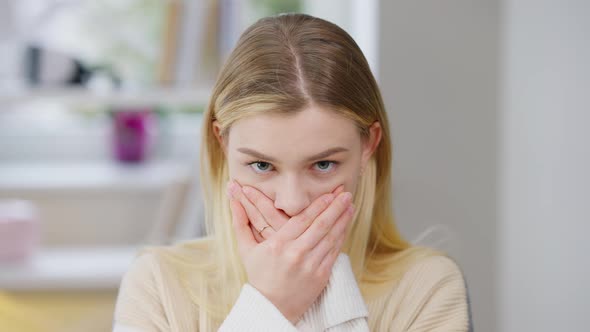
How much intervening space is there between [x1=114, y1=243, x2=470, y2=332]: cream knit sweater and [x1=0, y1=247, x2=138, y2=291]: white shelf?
966 millimetres

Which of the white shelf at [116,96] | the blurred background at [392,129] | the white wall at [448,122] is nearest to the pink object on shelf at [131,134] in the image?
the blurred background at [392,129]

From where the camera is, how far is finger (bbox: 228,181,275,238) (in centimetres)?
111

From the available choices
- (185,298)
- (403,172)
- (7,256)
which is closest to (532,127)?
(403,172)

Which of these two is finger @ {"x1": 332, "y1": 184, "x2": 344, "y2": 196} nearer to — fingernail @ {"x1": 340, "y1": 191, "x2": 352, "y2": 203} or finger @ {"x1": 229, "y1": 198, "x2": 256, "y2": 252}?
fingernail @ {"x1": 340, "y1": 191, "x2": 352, "y2": 203}

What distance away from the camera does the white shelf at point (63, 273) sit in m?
2.15

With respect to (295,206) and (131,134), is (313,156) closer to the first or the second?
(295,206)

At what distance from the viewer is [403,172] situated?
1.75 meters

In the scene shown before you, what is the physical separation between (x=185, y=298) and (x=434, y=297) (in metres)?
0.37

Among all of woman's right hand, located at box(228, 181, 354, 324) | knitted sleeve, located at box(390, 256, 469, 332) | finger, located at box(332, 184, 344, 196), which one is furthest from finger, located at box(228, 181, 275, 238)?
knitted sleeve, located at box(390, 256, 469, 332)

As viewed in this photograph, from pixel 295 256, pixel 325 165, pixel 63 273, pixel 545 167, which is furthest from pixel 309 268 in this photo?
pixel 63 273

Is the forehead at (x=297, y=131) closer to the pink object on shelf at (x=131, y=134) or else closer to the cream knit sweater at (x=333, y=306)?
the cream knit sweater at (x=333, y=306)

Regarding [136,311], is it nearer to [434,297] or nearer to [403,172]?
[434,297]

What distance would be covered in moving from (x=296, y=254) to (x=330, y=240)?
0.18 ft

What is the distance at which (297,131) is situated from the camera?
3.43ft
